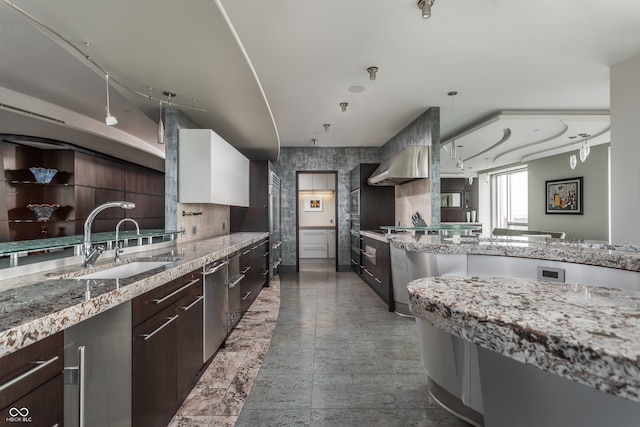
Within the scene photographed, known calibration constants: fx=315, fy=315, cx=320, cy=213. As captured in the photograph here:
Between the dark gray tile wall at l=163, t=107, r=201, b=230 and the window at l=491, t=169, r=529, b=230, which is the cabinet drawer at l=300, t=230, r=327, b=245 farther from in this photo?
the window at l=491, t=169, r=529, b=230

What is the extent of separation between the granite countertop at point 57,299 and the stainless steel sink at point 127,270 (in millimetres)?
46

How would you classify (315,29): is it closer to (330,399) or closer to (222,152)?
(222,152)

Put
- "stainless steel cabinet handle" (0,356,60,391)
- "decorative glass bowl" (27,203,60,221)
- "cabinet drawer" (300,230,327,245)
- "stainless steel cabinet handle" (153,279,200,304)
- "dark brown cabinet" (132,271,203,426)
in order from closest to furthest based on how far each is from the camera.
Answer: "stainless steel cabinet handle" (0,356,60,391) → "dark brown cabinet" (132,271,203,426) → "stainless steel cabinet handle" (153,279,200,304) → "decorative glass bowl" (27,203,60,221) → "cabinet drawer" (300,230,327,245)

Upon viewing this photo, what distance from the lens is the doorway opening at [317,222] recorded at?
7.78 meters

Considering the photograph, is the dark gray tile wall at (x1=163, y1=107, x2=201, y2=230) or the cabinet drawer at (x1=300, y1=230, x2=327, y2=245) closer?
the dark gray tile wall at (x1=163, y1=107, x2=201, y2=230)

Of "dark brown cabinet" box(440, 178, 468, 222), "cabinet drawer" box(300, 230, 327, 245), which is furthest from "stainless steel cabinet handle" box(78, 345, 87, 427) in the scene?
"dark brown cabinet" box(440, 178, 468, 222)

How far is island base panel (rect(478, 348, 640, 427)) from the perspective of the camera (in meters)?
0.51

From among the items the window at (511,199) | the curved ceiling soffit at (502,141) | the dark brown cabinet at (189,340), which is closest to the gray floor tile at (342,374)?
the dark brown cabinet at (189,340)

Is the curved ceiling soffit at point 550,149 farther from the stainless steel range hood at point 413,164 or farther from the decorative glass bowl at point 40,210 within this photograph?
the decorative glass bowl at point 40,210

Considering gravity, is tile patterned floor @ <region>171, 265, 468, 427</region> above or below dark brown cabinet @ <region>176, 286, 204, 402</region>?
below

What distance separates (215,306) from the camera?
8.09 ft

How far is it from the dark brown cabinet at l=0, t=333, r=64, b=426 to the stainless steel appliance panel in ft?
0.18

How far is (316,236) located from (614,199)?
5.93 m

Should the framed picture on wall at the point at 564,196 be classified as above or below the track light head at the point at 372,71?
below
